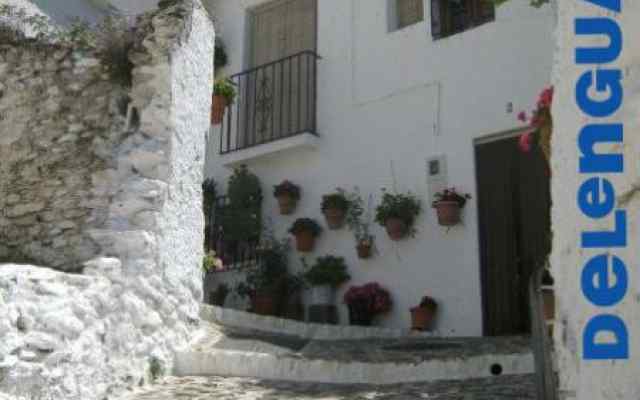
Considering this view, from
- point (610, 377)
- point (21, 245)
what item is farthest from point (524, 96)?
point (610, 377)

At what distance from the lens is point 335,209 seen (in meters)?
10.4

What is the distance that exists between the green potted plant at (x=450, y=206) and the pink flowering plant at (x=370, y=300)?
100 centimetres

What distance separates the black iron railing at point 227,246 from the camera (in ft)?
36.2

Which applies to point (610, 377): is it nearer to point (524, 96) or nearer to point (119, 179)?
point (119, 179)

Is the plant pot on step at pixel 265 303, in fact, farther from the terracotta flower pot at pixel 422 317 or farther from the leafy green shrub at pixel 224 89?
the leafy green shrub at pixel 224 89

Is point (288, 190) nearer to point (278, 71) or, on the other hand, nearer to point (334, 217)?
point (334, 217)

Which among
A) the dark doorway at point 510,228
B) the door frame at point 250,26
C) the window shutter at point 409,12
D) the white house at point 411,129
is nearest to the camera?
the dark doorway at point 510,228

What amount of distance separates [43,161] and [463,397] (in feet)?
11.6

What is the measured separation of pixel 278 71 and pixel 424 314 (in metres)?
3.95

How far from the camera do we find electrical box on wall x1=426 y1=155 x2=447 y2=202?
991 cm

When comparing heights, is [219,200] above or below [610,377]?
above

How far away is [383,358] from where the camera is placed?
721 cm

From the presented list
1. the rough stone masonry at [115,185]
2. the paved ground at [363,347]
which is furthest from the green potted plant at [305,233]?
the rough stone masonry at [115,185]

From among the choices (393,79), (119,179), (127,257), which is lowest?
(127,257)
